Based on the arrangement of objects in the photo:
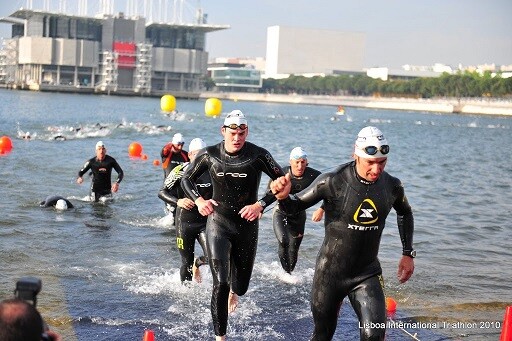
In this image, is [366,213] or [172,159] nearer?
[366,213]

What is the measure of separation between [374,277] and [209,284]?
197 inches

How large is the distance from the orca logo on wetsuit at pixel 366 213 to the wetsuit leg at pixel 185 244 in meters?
4.00

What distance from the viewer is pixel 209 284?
1116 cm

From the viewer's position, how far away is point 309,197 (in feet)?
21.5

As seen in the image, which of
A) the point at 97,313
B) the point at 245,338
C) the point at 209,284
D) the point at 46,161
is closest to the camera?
the point at 245,338

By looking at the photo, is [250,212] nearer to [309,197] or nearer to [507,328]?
[309,197]

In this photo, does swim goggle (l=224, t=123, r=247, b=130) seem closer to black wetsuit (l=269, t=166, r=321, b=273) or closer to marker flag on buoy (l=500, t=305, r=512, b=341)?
marker flag on buoy (l=500, t=305, r=512, b=341)

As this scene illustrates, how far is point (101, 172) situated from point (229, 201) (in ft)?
34.0

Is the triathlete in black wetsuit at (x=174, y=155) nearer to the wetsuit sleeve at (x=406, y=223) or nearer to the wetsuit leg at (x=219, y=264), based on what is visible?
the wetsuit leg at (x=219, y=264)

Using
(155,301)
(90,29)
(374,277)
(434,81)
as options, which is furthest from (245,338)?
(90,29)

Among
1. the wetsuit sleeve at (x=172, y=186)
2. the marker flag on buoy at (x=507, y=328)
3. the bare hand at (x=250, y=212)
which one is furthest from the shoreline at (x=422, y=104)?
the bare hand at (x=250, y=212)

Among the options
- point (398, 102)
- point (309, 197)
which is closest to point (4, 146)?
point (309, 197)

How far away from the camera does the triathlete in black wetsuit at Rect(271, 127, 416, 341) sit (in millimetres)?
6312

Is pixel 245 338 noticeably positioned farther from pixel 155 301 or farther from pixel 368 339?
pixel 368 339
